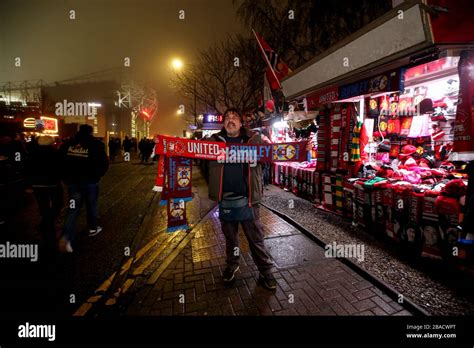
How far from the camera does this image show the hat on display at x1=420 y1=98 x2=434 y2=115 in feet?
16.5

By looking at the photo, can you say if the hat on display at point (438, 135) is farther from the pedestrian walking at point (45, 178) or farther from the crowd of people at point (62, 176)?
the pedestrian walking at point (45, 178)

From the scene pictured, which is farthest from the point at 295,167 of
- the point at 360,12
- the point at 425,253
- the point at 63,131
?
the point at 63,131

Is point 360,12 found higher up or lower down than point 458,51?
higher up

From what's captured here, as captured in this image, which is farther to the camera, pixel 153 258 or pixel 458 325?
pixel 153 258

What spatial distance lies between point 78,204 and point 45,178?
29.6 inches

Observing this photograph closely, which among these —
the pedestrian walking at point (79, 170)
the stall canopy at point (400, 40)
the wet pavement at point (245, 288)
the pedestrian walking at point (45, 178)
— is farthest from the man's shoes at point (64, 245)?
the stall canopy at point (400, 40)

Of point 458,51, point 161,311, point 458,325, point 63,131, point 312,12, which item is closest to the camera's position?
point 458,325

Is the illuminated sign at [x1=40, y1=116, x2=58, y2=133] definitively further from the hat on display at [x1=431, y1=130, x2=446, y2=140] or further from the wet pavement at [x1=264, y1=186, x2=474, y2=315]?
the hat on display at [x1=431, y1=130, x2=446, y2=140]

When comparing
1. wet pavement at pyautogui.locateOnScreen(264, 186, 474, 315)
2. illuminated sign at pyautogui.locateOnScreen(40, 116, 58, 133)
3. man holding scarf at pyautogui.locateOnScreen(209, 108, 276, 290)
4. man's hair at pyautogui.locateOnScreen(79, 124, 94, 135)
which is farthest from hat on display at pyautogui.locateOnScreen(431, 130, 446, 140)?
illuminated sign at pyautogui.locateOnScreen(40, 116, 58, 133)

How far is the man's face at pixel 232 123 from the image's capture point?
3.41 m

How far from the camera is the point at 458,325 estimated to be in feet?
8.43

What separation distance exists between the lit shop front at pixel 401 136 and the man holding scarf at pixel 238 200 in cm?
270

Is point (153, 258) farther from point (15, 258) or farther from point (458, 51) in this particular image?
point (458, 51)

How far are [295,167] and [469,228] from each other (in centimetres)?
585
